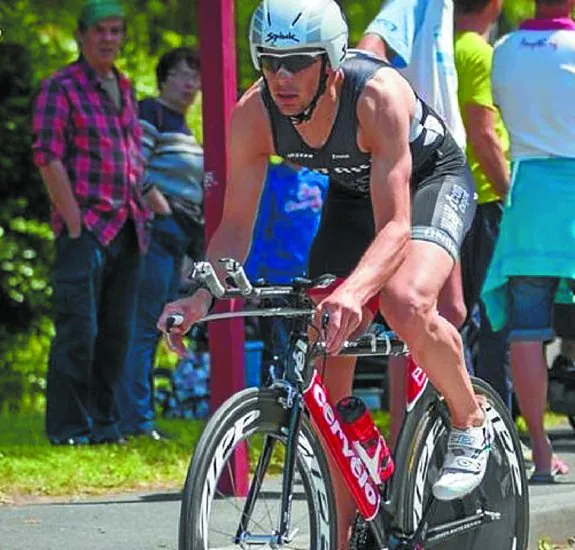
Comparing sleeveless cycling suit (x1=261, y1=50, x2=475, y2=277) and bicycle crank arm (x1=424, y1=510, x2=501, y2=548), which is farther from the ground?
sleeveless cycling suit (x1=261, y1=50, x2=475, y2=277)

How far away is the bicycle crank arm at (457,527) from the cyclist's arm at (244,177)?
105 cm

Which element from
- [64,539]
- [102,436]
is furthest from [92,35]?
[64,539]

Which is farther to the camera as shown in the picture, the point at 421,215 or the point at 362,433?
the point at 421,215

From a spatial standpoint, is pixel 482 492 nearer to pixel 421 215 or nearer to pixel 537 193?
pixel 421 215

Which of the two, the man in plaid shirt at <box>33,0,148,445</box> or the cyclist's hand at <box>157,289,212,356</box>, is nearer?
the cyclist's hand at <box>157,289,212,356</box>

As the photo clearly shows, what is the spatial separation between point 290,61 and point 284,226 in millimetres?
3604

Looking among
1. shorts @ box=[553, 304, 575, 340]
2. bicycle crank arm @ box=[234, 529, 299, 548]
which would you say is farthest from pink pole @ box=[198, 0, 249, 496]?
bicycle crank arm @ box=[234, 529, 299, 548]

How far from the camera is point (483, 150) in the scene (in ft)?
27.6

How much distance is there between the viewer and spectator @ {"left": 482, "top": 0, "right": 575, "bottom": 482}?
314 inches

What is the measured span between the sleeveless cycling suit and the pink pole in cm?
151

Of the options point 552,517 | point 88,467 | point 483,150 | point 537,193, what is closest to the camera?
point 552,517

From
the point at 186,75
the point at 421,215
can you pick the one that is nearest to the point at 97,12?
the point at 186,75

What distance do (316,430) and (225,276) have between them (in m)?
0.50

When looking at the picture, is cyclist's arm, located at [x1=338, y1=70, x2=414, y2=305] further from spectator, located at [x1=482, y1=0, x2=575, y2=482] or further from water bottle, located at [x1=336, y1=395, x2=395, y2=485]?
spectator, located at [x1=482, y1=0, x2=575, y2=482]
